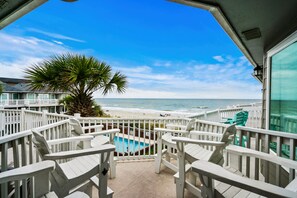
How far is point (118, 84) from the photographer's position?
570 centimetres

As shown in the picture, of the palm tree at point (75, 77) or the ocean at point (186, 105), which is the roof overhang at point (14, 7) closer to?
the palm tree at point (75, 77)

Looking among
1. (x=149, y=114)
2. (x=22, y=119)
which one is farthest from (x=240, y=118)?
(x=149, y=114)

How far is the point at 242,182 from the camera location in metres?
0.84

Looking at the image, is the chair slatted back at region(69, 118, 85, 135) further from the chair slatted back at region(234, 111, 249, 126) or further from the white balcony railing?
the white balcony railing

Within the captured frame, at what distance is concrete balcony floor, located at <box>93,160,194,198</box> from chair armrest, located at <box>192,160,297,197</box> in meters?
1.64

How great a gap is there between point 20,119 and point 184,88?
31270 mm

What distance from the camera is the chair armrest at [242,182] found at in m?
0.75

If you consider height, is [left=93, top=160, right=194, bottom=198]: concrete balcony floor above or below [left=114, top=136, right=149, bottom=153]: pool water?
below

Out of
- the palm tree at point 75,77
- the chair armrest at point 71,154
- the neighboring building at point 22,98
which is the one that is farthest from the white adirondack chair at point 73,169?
the neighboring building at point 22,98

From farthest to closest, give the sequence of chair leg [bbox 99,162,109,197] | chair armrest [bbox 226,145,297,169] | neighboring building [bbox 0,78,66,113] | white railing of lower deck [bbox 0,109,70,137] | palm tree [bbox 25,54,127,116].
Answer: neighboring building [bbox 0,78,66,113] → palm tree [bbox 25,54,127,116] → white railing of lower deck [bbox 0,109,70,137] → chair leg [bbox 99,162,109,197] → chair armrest [bbox 226,145,297,169]

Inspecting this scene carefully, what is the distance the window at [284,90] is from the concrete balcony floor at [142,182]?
1792 mm

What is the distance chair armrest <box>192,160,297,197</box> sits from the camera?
748 mm


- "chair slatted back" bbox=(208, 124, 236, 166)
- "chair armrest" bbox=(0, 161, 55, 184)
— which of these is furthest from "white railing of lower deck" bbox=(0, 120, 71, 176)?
"chair slatted back" bbox=(208, 124, 236, 166)

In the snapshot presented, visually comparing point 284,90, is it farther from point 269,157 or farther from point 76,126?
point 76,126
